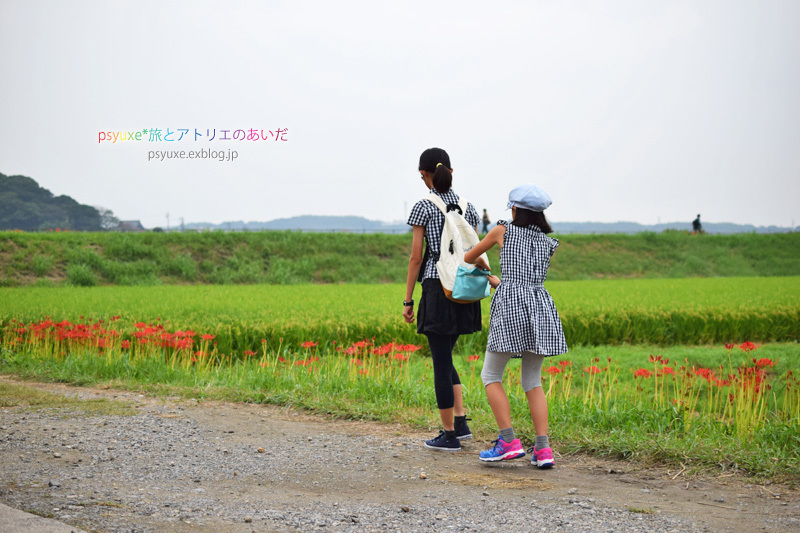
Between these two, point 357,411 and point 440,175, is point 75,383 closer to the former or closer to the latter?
point 357,411

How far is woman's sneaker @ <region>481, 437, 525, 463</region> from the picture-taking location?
4.54 metres

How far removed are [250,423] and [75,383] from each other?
296 centimetres

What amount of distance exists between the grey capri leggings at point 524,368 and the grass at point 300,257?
22.6 metres

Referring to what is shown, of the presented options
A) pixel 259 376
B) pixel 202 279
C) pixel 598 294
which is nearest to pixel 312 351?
pixel 259 376

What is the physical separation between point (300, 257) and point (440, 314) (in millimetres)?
27159

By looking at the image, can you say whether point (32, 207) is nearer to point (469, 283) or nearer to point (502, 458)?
point (469, 283)

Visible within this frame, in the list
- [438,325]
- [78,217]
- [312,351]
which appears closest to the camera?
[438,325]

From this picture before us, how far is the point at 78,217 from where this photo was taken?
58844mm

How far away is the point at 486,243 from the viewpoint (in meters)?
4.52

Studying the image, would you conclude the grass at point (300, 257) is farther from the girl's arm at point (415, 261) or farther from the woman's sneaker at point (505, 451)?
the woman's sneaker at point (505, 451)

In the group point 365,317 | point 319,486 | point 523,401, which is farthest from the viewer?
point 365,317

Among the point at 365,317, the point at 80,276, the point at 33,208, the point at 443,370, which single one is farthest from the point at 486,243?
the point at 33,208

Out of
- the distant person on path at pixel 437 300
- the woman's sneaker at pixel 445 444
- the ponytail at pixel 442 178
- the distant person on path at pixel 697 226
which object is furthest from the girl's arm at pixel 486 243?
the distant person on path at pixel 697 226

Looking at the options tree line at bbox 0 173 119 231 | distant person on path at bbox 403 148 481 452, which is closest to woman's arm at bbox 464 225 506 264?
distant person on path at bbox 403 148 481 452
